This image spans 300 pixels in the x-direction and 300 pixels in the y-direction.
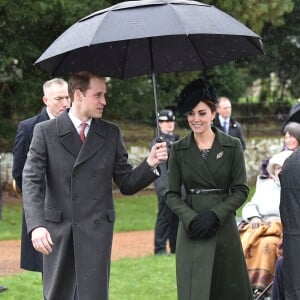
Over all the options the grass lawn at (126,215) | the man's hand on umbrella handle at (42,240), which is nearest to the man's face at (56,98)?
the man's hand on umbrella handle at (42,240)

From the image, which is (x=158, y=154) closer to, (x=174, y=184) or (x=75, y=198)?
(x=75, y=198)

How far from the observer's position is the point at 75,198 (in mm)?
5320

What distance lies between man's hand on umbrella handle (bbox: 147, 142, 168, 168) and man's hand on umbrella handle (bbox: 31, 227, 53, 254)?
0.80m

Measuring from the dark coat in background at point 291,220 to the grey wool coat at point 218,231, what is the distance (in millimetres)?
736

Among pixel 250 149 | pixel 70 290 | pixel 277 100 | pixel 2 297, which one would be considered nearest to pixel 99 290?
pixel 70 290

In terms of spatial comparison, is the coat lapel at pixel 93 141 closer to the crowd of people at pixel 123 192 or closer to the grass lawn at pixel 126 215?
the crowd of people at pixel 123 192

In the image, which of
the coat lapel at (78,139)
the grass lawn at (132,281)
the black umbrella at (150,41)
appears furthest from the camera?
Result: the grass lawn at (132,281)

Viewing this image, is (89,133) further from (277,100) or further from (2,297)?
(277,100)

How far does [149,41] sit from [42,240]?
5.81ft

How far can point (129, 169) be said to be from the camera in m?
5.50

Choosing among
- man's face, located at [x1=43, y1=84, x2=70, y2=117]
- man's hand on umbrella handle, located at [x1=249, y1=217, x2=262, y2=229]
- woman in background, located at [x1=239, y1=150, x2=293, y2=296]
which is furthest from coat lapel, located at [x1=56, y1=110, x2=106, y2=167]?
man's hand on umbrella handle, located at [x1=249, y1=217, x2=262, y2=229]

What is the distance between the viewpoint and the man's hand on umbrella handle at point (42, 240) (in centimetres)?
505

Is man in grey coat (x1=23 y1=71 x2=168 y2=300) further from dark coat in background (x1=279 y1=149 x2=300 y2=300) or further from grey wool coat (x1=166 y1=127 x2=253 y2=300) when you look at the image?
dark coat in background (x1=279 y1=149 x2=300 y2=300)

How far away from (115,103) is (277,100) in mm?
9843
